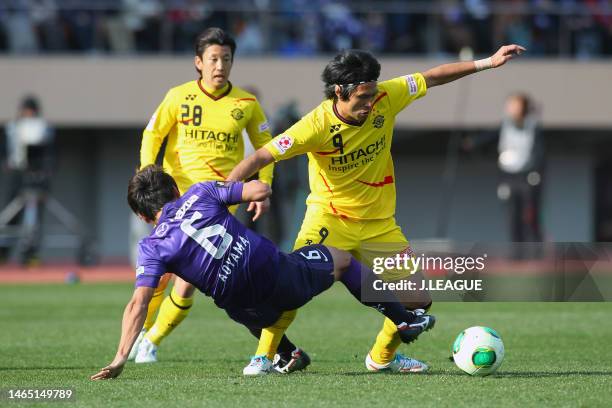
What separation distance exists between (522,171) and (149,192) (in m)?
12.7

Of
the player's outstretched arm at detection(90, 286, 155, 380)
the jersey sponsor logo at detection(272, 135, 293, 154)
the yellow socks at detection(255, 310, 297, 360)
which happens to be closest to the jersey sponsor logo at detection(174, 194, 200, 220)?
the player's outstretched arm at detection(90, 286, 155, 380)

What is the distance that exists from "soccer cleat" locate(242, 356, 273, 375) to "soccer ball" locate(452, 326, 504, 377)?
1.25 m

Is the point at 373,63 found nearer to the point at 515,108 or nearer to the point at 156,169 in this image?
the point at 156,169

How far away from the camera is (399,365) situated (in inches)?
320

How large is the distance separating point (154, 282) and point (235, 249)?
0.51m

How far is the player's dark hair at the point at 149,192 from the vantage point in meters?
7.00

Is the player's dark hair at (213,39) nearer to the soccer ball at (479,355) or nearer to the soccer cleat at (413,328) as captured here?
the soccer cleat at (413,328)

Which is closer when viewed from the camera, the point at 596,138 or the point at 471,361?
the point at 471,361

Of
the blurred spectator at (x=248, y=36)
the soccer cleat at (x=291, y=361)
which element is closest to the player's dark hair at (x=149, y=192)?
the soccer cleat at (x=291, y=361)

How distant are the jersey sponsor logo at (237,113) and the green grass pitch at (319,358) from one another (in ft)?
6.08

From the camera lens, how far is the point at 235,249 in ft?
23.1

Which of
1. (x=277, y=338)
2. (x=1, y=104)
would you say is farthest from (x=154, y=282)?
(x=1, y=104)

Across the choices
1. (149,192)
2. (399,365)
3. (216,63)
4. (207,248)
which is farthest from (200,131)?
(399,365)

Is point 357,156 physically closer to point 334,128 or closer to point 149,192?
point 334,128
